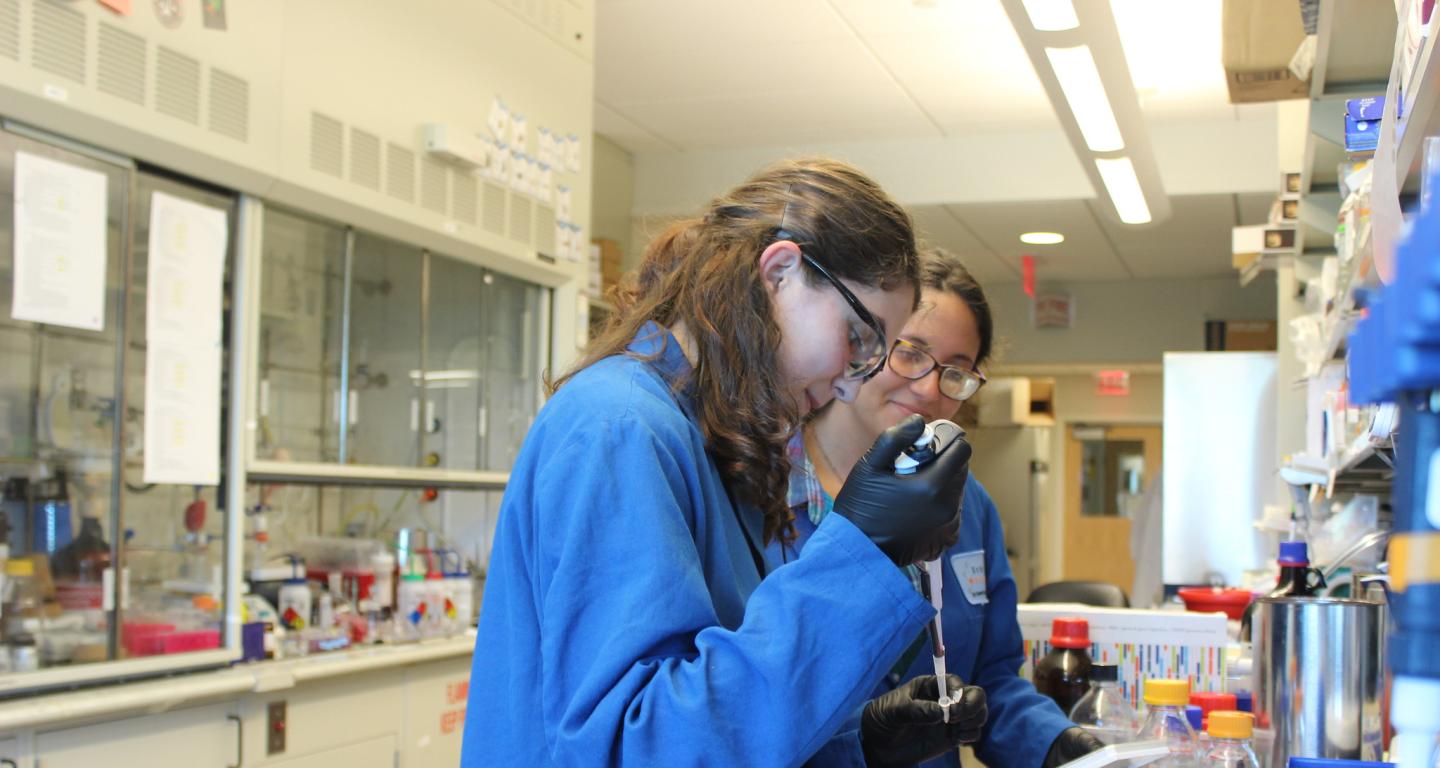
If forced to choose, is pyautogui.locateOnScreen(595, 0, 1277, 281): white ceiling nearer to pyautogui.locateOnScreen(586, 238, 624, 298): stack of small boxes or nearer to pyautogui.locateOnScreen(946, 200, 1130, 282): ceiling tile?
pyautogui.locateOnScreen(946, 200, 1130, 282): ceiling tile

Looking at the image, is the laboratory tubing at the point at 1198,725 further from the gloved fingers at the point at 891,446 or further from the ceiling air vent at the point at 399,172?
the ceiling air vent at the point at 399,172

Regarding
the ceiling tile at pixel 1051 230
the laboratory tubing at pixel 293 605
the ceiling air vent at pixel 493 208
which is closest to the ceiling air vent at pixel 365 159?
the ceiling air vent at pixel 493 208

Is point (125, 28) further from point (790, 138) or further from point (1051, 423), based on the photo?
point (1051, 423)

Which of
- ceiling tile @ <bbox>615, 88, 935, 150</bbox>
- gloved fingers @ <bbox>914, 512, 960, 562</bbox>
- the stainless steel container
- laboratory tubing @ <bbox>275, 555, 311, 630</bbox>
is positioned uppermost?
ceiling tile @ <bbox>615, 88, 935, 150</bbox>

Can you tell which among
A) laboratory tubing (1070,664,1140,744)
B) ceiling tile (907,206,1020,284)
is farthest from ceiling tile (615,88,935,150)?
laboratory tubing (1070,664,1140,744)

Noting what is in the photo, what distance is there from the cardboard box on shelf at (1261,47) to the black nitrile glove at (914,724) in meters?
1.79

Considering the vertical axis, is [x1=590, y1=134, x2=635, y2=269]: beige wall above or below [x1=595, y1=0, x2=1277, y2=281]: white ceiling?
below

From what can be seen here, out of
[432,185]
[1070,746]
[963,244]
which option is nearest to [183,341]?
[432,185]

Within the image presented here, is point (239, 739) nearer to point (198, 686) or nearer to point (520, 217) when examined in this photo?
point (198, 686)

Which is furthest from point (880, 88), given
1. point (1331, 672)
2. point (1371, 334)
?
point (1371, 334)

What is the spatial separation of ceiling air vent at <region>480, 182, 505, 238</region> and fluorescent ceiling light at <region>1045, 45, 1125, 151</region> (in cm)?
185

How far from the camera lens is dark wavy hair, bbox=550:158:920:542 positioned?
4.23ft

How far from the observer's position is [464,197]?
397 cm

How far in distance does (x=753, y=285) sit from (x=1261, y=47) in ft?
6.75
